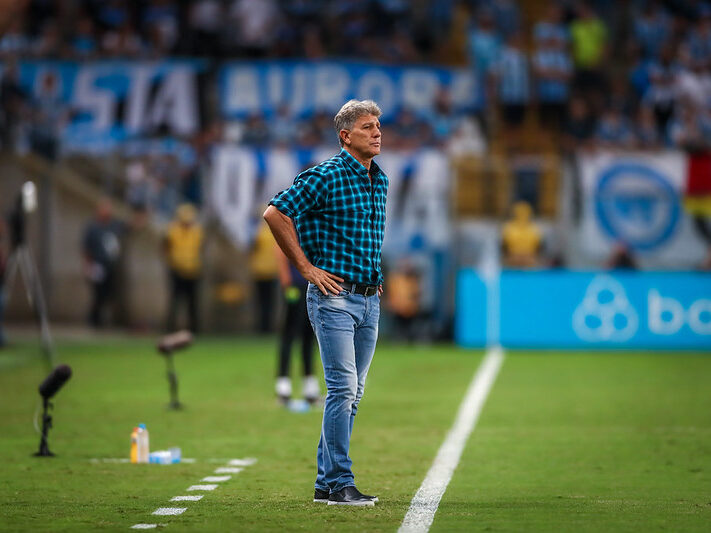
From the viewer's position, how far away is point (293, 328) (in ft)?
43.4

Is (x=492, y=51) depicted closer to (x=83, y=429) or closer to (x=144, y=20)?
(x=144, y=20)

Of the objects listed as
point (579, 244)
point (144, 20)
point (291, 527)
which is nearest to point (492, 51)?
point (579, 244)

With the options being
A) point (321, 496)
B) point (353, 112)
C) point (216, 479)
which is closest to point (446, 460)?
point (216, 479)

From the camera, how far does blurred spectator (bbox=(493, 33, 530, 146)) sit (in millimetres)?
28344

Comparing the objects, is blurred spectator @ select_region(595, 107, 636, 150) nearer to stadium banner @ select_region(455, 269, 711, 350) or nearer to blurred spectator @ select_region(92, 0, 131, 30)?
stadium banner @ select_region(455, 269, 711, 350)

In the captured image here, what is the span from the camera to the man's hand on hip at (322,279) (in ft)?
24.1

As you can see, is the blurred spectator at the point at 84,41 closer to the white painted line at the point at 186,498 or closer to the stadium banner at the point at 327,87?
the stadium banner at the point at 327,87

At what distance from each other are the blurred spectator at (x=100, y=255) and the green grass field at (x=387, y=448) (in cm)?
609

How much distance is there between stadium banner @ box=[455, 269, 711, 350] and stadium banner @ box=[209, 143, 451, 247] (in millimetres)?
2641

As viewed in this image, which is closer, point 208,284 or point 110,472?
point 110,472

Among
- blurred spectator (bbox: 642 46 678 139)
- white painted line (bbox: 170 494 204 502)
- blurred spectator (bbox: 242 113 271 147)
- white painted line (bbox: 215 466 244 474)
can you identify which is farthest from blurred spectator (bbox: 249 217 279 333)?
white painted line (bbox: 170 494 204 502)

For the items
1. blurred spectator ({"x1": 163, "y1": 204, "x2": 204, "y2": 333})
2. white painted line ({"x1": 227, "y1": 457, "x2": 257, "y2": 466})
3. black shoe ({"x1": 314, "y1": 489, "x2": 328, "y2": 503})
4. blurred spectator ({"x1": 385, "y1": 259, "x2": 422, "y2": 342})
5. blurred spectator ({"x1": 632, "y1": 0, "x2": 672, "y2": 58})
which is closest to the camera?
black shoe ({"x1": 314, "y1": 489, "x2": 328, "y2": 503})

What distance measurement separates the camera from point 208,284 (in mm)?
26312

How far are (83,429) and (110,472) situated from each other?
269 cm
